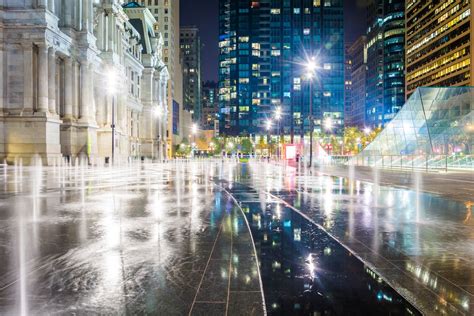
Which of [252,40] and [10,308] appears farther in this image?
[252,40]

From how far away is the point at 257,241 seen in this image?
7.70 metres

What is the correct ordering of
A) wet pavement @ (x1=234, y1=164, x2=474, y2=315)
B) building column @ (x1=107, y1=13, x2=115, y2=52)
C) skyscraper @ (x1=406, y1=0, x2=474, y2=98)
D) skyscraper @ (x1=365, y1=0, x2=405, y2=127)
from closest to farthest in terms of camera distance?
wet pavement @ (x1=234, y1=164, x2=474, y2=315) → building column @ (x1=107, y1=13, x2=115, y2=52) → skyscraper @ (x1=406, y1=0, x2=474, y2=98) → skyscraper @ (x1=365, y1=0, x2=405, y2=127)

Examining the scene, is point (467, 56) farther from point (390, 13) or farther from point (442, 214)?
point (442, 214)

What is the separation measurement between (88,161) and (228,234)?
49.9 metres

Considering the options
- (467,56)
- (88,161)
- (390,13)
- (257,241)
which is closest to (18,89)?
(88,161)

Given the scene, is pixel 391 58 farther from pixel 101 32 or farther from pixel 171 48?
pixel 101 32

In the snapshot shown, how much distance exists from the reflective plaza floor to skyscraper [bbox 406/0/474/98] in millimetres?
111787

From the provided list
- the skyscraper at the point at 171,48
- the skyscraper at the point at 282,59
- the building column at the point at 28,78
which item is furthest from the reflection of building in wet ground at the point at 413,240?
the skyscraper at the point at 282,59

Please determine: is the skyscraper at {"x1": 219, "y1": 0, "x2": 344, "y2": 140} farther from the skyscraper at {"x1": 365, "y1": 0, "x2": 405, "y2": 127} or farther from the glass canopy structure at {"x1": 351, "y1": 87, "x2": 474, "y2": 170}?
the glass canopy structure at {"x1": 351, "y1": 87, "x2": 474, "y2": 170}

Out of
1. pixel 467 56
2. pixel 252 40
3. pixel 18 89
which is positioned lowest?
pixel 18 89

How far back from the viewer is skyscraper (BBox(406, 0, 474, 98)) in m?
107

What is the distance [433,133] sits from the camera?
148 ft

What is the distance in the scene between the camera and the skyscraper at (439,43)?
351 ft

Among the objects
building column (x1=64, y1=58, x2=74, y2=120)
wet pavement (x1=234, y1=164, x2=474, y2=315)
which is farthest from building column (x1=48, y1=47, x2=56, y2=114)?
wet pavement (x1=234, y1=164, x2=474, y2=315)
